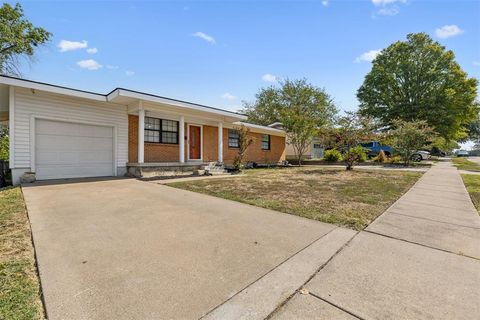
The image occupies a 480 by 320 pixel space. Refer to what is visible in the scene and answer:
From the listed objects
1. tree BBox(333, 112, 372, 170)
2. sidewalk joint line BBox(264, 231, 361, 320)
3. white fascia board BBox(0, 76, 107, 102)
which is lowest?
sidewalk joint line BBox(264, 231, 361, 320)

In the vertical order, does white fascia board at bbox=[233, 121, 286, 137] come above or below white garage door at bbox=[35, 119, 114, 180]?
above

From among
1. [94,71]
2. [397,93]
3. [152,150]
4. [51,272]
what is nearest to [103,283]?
[51,272]

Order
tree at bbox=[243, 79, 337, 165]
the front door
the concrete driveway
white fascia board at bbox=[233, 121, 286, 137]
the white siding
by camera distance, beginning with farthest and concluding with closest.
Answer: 1. tree at bbox=[243, 79, 337, 165]
2. white fascia board at bbox=[233, 121, 286, 137]
3. the front door
4. the white siding
5. the concrete driveway

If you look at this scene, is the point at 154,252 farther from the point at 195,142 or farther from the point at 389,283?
the point at 195,142

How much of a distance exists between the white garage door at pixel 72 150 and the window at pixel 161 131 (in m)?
1.66

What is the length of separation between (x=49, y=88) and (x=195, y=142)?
677cm

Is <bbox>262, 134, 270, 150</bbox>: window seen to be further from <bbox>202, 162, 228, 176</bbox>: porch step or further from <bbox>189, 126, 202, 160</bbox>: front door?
<bbox>189, 126, 202, 160</bbox>: front door

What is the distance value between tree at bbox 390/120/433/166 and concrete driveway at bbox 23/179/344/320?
1592cm

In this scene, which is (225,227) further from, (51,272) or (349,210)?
(349,210)

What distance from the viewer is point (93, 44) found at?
1034cm

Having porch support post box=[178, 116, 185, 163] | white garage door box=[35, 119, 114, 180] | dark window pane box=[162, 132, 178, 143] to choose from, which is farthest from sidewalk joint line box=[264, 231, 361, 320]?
dark window pane box=[162, 132, 178, 143]

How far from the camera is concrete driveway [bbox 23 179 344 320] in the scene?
6.05 feet

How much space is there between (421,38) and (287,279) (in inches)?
1340

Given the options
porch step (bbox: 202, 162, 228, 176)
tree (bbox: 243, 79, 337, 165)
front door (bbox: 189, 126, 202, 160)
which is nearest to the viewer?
porch step (bbox: 202, 162, 228, 176)
